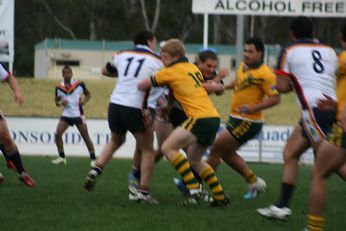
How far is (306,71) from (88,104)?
77.0 ft

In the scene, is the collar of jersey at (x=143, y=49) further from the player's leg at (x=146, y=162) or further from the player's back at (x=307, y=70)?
the player's back at (x=307, y=70)

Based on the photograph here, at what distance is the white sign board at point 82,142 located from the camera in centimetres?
2206

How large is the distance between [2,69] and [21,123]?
35.9ft

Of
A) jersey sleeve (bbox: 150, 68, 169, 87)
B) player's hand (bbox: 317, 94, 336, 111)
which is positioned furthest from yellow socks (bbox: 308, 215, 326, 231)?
jersey sleeve (bbox: 150, 68, 169, 87)

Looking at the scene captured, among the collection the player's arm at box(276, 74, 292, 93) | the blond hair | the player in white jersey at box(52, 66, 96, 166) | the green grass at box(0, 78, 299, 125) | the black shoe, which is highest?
the blond hair

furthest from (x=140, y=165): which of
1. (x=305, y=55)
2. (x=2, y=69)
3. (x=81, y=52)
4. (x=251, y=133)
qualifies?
(x=81, y=52)

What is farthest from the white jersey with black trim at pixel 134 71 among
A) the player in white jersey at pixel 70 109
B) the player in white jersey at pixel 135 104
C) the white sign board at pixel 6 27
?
the white sign board at pixel 6 27

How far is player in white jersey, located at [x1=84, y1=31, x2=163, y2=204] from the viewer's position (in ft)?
33.9

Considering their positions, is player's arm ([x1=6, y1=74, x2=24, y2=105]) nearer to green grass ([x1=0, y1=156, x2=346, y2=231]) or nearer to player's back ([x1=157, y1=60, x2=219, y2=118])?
green grass ([x1=0, y1=156, x2=346, y2=231])

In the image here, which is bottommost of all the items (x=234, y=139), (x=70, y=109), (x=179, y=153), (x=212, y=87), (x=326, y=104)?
(x=70, y=109)

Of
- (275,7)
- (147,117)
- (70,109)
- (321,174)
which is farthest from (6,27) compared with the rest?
(321,174)

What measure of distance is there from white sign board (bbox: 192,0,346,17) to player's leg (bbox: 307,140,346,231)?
1494cm

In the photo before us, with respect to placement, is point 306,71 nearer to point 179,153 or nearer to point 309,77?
point 309,77

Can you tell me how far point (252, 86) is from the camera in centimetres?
1100
